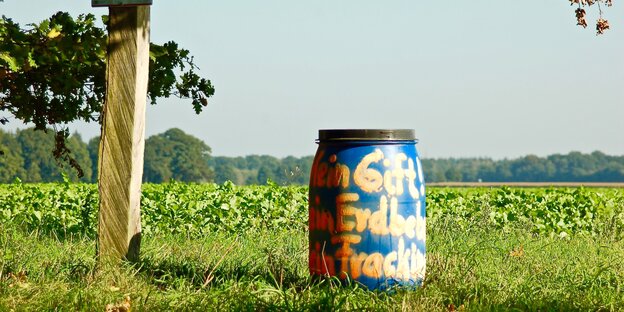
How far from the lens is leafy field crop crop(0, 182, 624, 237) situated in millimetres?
12508

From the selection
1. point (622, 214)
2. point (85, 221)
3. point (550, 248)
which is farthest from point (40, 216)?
point (622, 214)

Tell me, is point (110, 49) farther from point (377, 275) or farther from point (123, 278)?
point (377, 275)

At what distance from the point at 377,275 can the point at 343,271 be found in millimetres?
265

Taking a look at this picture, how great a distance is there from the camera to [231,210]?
41.7 ft

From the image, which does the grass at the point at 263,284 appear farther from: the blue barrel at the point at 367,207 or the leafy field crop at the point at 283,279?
the blue barrel at the point at 367,207

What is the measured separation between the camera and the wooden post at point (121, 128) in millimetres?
6934

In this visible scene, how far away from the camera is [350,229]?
5.99m

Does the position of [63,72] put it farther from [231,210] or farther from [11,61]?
[231,210]

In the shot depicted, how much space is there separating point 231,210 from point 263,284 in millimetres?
6628

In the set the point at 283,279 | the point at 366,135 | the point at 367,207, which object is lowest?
the point at 283,279

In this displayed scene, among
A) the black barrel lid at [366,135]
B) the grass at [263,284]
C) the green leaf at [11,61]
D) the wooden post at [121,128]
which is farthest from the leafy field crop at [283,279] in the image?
the green leaf at [11,61]

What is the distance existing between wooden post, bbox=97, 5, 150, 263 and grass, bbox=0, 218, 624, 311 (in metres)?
0.33

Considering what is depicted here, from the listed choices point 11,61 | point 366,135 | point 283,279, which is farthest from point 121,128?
point 366,135

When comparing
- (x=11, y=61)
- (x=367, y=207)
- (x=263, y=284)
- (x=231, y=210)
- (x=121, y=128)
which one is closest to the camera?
(x=367, y=207)
